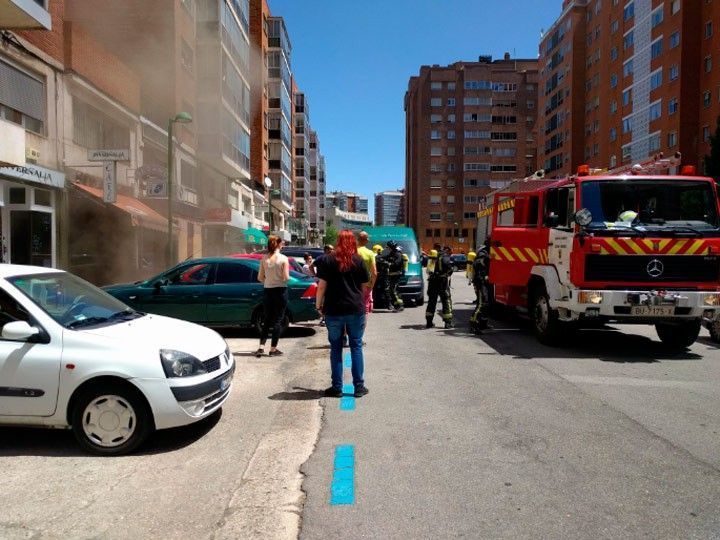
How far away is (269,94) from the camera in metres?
48.5

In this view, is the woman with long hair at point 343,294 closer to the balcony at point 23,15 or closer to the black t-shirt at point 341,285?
the black t-shirt at point 341,285

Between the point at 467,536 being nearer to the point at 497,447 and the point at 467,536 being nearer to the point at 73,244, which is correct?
the point at 497,447

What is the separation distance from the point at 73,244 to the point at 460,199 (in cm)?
7291

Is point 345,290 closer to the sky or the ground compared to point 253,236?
closer to the ground

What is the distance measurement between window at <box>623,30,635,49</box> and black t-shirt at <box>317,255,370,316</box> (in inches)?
1879

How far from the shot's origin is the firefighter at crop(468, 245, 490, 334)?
953 cm

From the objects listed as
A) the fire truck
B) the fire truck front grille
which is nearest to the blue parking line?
the fire truck

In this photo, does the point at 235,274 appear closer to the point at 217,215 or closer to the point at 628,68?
the point at 217,215

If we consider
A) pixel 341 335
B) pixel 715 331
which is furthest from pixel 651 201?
pixel 341 335

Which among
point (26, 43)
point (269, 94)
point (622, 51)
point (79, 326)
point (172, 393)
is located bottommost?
point (172, 393)

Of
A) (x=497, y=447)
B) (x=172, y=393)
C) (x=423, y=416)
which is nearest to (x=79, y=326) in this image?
(x=172, y=393)

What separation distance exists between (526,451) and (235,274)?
20.1 ft

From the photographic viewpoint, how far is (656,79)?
4034 cm

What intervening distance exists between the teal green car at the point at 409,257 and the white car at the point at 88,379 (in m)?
9.59
